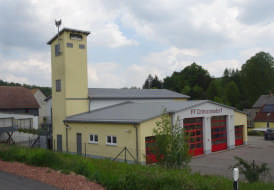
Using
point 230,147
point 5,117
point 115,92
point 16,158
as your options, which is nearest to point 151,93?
point 115,92

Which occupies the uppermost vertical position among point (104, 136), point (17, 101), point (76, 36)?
point (76, 36)

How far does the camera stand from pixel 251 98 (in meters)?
69.2

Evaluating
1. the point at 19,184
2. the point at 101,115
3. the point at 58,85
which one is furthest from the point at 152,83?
the point at 19,184

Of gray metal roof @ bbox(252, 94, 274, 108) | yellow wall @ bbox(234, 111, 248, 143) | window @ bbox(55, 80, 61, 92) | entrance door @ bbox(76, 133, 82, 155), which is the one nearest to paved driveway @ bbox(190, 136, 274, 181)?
yellow wall @ bbox(234, 111, 248, 143)

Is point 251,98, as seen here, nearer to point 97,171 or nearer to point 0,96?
point 0,96

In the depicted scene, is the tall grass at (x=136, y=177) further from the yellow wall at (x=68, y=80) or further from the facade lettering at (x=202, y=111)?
the yellow wall at (x=68, y=80)

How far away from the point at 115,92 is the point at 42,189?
21288 mm

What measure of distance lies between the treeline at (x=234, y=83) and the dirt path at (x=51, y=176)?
2141 inches

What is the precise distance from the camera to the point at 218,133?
1029 inches

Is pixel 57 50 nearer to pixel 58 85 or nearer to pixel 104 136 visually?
pixel 58 85

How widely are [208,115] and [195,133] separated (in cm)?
223

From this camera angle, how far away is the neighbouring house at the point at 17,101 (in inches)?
1888

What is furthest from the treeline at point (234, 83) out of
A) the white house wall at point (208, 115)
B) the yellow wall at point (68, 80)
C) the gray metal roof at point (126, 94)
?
the yellow wall at point (68, 80)

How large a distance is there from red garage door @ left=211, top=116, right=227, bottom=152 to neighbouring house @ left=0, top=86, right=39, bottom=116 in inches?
1404
